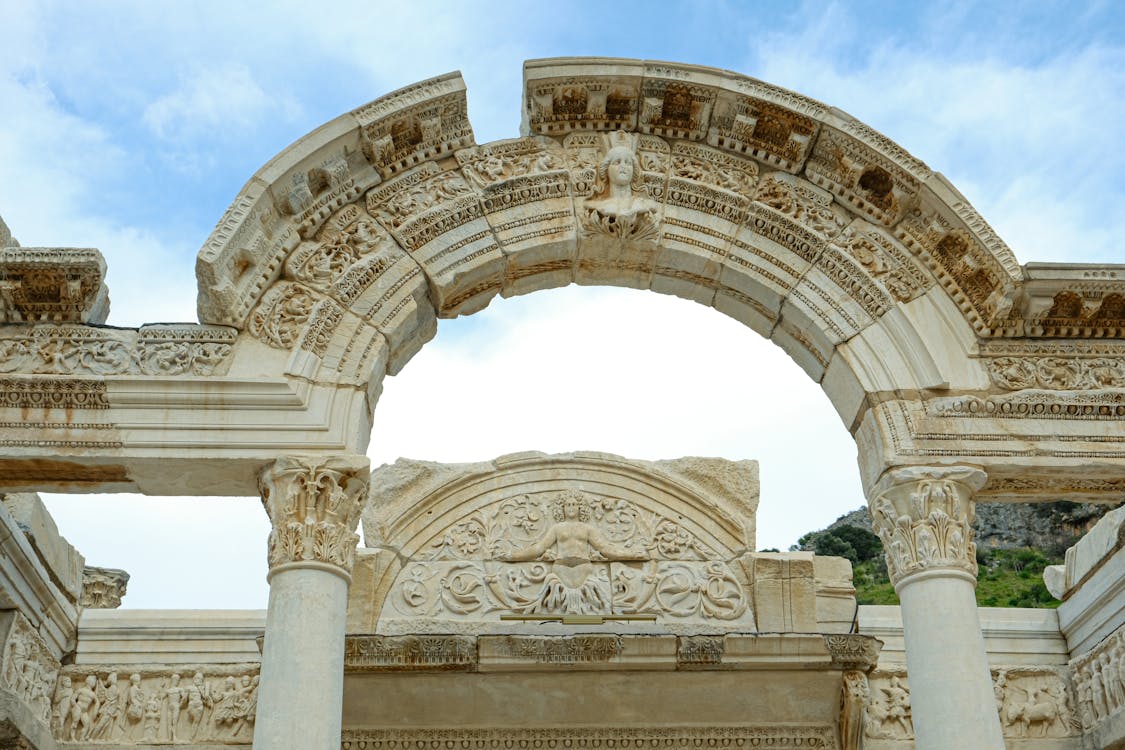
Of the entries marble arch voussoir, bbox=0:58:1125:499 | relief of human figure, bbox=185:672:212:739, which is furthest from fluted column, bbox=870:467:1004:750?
relief of human figure, bbox=185:672:212:739

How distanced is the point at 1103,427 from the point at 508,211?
428 cm

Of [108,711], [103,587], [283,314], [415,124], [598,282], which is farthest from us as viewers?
[103,587]

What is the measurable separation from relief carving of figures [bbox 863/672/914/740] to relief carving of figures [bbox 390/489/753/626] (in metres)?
1.16

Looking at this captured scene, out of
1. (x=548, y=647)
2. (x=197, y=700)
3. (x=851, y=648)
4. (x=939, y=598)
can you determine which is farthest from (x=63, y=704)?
(x=939, y=598)

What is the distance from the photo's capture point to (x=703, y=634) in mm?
9984

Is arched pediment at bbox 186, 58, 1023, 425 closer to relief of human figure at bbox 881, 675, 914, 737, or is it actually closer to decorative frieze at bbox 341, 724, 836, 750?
relief of human figure at bbox 881, 675, 914, 737

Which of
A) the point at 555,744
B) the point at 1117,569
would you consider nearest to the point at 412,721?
the point at 555,744

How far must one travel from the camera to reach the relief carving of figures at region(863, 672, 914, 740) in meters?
10.0

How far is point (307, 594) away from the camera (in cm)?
723

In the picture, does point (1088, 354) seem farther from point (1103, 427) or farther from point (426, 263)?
point (426, 263)

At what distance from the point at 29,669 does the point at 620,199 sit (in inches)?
224

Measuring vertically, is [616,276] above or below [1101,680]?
above

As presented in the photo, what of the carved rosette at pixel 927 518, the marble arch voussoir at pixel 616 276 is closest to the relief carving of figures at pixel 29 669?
the marble arch voussoir at pixel 616 276

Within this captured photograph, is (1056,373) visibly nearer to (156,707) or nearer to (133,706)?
(156,707)
